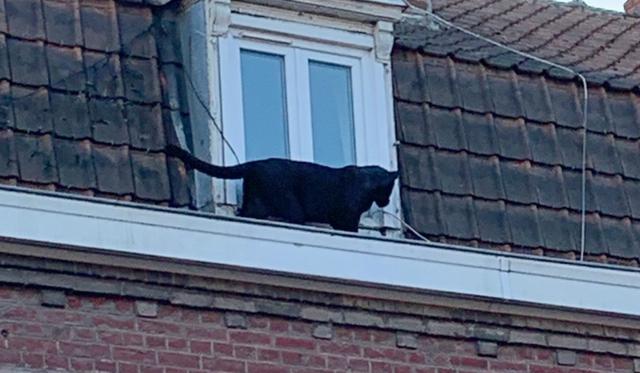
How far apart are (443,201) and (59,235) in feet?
7.89

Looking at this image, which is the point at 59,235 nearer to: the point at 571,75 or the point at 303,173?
the point at 303,173

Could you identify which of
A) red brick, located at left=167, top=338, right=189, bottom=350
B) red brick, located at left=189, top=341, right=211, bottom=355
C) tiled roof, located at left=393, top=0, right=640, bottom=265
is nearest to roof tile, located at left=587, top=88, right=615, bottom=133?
tiled roof, located at left=393, top=0, right=640, bottom=265

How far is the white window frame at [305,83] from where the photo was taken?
12.7 metres

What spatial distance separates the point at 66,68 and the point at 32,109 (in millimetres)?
346

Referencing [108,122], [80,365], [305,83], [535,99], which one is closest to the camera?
[80,365]

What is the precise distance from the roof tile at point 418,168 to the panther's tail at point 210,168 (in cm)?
111

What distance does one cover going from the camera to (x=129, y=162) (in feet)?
40.4

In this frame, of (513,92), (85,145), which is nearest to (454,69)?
(513,92)

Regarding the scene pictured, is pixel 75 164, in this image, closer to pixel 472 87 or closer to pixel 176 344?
pixel 176 344

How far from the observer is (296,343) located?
12102 mm

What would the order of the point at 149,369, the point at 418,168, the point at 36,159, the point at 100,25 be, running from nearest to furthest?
the point at 149,369
the point at 36,159
the point at 100,25
the point at 418,168

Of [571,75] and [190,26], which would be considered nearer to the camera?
[190,26]

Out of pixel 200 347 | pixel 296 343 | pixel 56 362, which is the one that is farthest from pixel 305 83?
pixel 56 362

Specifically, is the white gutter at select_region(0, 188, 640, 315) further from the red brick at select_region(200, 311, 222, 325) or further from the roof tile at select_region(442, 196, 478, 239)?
the roof tile at select_region(442, 196, 478, 239)
